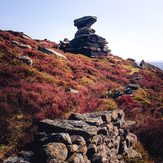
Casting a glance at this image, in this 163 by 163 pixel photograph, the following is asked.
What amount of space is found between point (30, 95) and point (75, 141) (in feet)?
16.4

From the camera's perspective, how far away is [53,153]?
3059mm

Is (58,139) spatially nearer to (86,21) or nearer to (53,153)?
(53,153)

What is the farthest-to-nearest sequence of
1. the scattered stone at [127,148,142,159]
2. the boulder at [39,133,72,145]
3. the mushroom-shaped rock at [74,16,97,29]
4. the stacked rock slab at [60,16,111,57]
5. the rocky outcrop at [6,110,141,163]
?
1. the mushroom-shaped rock at [74,16,97,29]
2. the stacked rock slab at [60,16,111,57]
3. the scattered stone at [127,148,142,159]
4. the boulder at [39,133,72,145]
5. the rocky outcrop at [6,110,141,163]

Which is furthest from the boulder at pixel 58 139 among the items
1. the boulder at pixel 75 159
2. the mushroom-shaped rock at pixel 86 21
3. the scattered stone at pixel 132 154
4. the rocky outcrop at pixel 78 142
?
the mushroom-shaped rock at pixel 86 21

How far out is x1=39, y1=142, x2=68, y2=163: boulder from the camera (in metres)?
2.98

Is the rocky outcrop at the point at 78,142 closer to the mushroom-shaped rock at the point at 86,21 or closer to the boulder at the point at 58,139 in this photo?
the boulder at the point at 58,139

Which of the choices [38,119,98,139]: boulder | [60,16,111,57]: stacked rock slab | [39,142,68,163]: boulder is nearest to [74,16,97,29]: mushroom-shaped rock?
[60,16,111,57]: stacked rock slab

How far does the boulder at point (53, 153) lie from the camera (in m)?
2.98

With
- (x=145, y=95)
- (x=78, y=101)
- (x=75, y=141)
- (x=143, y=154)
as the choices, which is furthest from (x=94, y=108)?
(x=145, y=95)

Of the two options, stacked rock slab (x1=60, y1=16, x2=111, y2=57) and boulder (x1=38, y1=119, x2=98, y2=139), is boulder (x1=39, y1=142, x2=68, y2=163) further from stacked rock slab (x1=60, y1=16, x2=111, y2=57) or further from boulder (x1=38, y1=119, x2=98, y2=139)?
stacked rock slab (x1=60, y1=16, x2=111, y2=57)

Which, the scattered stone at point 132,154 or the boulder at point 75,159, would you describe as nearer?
the boulder at point 75,159

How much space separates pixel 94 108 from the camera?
885 cm

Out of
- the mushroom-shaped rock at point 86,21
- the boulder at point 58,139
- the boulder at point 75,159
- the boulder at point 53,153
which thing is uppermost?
the mushroom-shaped rock at point 86,21

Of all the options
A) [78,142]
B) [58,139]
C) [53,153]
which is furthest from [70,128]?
[53,153]
